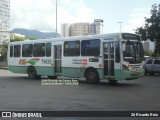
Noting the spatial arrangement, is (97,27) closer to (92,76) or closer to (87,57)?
(87,57)

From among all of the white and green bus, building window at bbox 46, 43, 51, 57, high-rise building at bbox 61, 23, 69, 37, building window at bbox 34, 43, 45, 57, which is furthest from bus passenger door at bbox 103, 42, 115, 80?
high-rise building at bbox 61, 23, 69, 37

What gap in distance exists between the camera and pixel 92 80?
755 inches

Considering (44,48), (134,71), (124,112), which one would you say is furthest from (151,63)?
(124,112)

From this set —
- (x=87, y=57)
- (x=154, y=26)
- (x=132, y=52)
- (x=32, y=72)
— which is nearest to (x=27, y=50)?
(x=32, y=72)

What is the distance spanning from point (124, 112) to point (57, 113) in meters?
1.86

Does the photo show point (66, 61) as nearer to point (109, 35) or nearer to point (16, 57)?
point (109, 35)

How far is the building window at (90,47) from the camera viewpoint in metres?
19.1

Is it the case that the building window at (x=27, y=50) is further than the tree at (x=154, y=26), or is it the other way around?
the tree at (x=154, y=26)

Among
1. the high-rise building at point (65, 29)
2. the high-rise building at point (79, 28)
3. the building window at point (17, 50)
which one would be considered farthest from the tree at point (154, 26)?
the building window at point (17, 50)

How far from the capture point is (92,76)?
63.2 ft

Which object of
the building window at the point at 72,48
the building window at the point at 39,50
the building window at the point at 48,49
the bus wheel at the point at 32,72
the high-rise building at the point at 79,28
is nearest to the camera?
the building window at the point at 72,48

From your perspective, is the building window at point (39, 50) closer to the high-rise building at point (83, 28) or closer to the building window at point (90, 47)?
the building window at point (90, 47)

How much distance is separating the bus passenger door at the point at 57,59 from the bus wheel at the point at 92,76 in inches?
108

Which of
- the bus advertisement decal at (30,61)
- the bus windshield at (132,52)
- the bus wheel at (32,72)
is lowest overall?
the bus wheel at (32,72)
